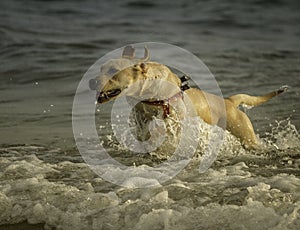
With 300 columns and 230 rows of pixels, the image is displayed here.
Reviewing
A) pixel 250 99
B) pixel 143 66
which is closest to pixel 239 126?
pixel 250 99

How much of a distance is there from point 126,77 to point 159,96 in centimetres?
51

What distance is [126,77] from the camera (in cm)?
597

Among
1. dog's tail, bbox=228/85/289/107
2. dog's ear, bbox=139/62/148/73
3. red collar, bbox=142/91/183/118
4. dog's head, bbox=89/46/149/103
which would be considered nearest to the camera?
dog's head, bbox=89/46/149/103

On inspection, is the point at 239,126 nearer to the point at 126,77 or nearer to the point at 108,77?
the point at 126,77

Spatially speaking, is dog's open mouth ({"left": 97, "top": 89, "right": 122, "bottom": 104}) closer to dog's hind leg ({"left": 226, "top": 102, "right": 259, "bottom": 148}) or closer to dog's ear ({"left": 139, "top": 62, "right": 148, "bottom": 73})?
dog's ear ({"left": 139, "top": 62, "right": 148, "bottom": 73})

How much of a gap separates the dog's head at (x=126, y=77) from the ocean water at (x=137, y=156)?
758 mm

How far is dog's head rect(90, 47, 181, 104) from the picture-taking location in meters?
5.87

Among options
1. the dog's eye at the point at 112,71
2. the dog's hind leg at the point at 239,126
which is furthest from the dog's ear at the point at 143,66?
the dog's hind leg at the point at 239,126

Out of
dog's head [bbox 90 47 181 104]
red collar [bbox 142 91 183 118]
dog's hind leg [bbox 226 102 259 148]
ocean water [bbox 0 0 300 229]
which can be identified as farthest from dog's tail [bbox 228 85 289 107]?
dog's head [bbox 90 47 181 104]

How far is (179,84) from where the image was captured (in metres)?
6.55

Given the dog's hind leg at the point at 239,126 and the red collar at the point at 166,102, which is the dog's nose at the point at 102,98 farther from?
the dog's hind leg at the point at 239,126

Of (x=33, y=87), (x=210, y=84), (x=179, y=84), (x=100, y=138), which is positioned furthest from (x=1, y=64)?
(x=179, y=84)

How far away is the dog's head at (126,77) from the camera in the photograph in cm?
587

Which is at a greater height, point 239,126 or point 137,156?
point 239,126
